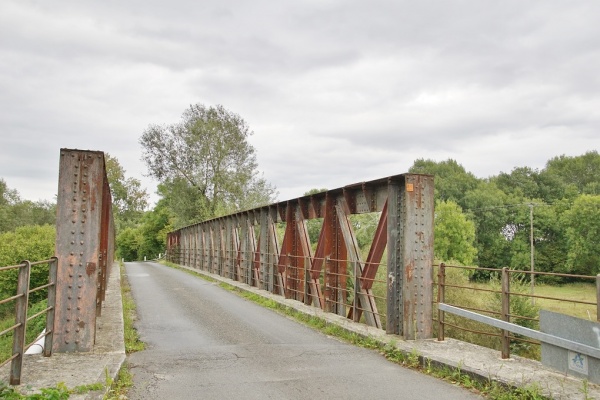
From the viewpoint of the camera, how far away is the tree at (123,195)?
237 ft

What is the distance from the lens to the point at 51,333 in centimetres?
678

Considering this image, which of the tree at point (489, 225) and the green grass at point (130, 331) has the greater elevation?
the tree at point (489, 225)

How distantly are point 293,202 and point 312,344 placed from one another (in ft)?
19.9

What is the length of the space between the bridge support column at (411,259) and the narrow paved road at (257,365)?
3.00 feet

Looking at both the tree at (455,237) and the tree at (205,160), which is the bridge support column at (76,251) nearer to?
the tree at (205,160)

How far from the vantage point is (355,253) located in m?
10.3

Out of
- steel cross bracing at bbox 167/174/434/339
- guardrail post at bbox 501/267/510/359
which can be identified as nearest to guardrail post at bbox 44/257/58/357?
steel cross bracing at bbox 167/174/434/339

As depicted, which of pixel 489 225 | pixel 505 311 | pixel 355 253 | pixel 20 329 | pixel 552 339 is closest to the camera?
pixel 20 329

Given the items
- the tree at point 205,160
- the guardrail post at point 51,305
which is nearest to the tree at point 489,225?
the tree at point 205,160

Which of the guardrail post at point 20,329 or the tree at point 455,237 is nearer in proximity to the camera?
the guardrail post at point 20,329

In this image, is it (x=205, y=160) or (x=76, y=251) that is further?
(x=205, y=160)

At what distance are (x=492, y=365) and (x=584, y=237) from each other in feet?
191

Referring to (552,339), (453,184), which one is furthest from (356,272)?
(453,184)

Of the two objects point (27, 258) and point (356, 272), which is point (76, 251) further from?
point (27, 258)
